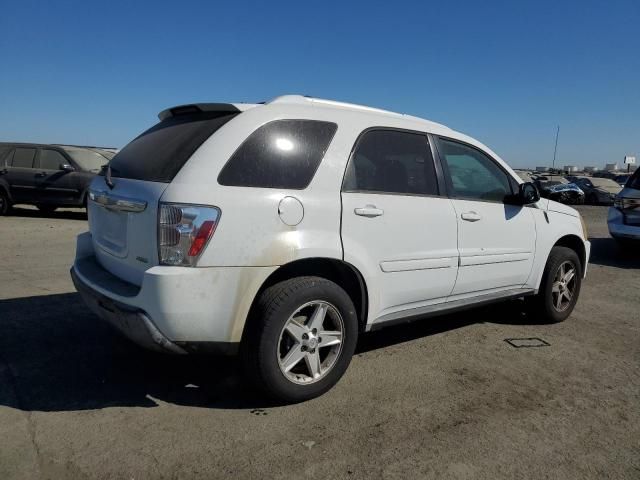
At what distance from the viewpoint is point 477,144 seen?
431 centimetres

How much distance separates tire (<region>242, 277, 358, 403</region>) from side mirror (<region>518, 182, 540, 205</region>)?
6.84 feet

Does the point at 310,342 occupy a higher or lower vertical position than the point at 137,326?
lower

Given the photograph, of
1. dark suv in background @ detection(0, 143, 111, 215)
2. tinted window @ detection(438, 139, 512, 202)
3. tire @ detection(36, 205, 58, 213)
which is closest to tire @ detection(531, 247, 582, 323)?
tinted window @ detection(438, 139, 512, 202)

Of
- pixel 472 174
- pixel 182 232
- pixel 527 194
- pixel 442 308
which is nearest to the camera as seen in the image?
pixel 182 232

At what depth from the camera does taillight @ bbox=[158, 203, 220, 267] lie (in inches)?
106

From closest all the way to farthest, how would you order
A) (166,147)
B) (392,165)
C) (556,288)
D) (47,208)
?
1. (166,147)
2. (392,165)
3. (556,288)
4. (47,208)

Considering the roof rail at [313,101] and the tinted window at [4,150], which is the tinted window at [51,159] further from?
the roof rail at [313,101]

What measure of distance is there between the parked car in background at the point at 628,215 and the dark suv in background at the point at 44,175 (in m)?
11.3

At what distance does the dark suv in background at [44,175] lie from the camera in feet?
40.6

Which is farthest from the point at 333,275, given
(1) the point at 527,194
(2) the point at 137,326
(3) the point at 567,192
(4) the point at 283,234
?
(3) the point at 567,192

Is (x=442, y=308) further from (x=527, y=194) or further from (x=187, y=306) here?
(x=187, y=306)

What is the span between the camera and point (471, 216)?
3984 mm

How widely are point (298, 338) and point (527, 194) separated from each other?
2.56 metres

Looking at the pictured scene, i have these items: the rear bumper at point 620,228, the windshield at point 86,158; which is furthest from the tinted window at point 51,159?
the rear bumper at point 620,228
